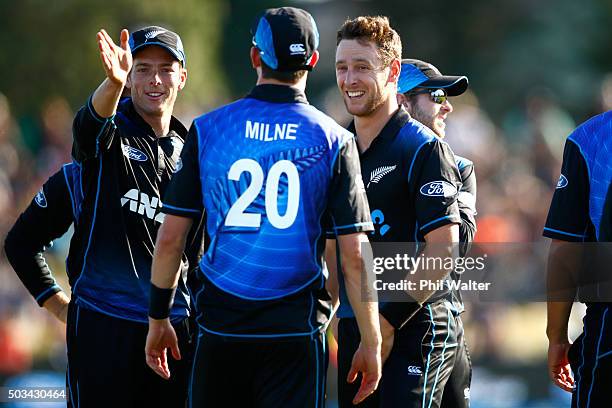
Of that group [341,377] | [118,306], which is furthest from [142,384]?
[341,377]

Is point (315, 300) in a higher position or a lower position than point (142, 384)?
higher

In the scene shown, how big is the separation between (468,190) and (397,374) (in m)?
1.36

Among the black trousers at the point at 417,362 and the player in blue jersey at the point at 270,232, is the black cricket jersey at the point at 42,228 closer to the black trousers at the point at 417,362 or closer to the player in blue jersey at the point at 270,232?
the player in blue jersey at the point at 270,232

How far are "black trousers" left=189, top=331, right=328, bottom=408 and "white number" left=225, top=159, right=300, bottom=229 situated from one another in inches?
22.6

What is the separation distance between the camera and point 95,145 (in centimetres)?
648

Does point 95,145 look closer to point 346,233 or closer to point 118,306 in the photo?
point 118,306

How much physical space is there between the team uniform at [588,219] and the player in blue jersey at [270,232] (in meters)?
1.10

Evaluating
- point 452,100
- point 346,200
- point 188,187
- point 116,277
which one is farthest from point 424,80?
point 452,100

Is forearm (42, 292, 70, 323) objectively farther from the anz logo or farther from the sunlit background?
the sunlit background

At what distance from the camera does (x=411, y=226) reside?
657 cm

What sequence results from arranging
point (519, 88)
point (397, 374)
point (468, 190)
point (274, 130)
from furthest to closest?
point (519, 88), point (468, 190), point (397, 374), point (274, 130)

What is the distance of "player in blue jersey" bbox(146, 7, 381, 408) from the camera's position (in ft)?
18.5

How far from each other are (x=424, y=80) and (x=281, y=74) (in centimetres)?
172

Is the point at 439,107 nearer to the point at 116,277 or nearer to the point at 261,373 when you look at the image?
the point at 116,277
